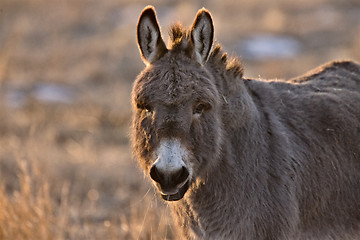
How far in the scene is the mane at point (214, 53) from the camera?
3488 millimetres

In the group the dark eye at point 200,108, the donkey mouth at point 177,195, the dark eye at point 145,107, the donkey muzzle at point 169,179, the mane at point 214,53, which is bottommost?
the donkey mouth at point 177,195

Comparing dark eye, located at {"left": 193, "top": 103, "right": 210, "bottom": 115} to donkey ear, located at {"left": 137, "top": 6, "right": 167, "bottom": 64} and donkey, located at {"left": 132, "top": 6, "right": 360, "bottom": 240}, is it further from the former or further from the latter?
donkey ear, located at {"left": 137, "top": 6, "right": 167, "bottom": 64}

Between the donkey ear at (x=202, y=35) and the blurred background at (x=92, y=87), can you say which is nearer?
the donkey ear at (x=202, y=35)

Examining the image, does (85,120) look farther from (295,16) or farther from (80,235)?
(295,16)

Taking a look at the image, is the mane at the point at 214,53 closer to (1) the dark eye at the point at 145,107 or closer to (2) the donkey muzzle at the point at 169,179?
(1) the dark eye at the point at 145,107

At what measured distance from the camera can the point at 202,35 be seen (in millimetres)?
3379

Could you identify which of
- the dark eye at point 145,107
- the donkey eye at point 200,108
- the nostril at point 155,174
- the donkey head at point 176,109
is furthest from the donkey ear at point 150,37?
the nostril at point 155,174

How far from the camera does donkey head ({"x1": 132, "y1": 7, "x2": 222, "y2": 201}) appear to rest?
9.86 ft

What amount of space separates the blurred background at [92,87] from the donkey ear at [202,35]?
0.44 m

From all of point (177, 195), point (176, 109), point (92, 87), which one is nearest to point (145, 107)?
Answer: point (176, 109)

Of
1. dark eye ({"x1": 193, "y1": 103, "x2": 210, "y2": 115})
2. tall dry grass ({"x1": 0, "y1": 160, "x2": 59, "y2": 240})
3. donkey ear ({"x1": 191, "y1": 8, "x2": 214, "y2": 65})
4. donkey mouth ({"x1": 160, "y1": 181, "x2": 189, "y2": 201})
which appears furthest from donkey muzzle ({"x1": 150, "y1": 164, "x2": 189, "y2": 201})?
tall dry grass ({"x1": 0, "y1": 160, "x2": 59, "y2": 240})

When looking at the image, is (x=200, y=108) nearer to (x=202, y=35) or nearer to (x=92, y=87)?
(x=202, y=35)

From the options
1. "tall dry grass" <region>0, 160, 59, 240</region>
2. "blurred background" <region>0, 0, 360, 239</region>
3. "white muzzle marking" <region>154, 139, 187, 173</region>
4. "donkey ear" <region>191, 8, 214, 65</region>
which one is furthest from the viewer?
"blurred background" <region>0, 0, 360, 239</region>

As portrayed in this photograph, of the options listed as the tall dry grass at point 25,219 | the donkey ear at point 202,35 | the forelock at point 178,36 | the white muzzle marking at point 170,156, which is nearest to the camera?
the white muzzle marking at point 170,156
